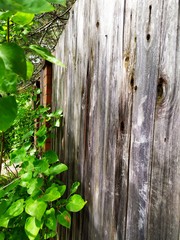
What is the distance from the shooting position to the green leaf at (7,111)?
0.69m

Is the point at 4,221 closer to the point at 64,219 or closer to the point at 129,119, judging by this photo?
the point at 64,219

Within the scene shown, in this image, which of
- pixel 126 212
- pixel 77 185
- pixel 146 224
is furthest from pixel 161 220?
pixel 77 185

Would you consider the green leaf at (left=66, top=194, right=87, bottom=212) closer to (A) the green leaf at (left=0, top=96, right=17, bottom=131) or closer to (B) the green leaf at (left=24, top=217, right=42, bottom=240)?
(B) the green leaf at (left=24, top=217, right=42, bottom=240)

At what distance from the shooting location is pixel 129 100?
1.10 m

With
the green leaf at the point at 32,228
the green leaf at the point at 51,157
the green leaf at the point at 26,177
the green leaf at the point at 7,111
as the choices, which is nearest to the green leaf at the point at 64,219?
the green leaf at the point at 32,228

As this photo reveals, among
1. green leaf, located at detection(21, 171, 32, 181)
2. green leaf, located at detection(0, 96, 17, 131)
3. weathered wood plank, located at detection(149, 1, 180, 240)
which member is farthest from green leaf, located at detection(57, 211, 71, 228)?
green leaf, located at detection(0, 96, 17, 131)

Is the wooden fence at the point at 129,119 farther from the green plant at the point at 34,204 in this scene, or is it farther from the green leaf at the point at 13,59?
the green leaf at the point at 13,59

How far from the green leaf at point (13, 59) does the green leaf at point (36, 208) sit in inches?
35.0

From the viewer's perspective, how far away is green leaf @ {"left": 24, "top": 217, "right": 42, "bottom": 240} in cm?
143

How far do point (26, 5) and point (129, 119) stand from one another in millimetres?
605

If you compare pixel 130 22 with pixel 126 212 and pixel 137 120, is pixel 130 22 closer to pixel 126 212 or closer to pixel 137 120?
pixel 137 120

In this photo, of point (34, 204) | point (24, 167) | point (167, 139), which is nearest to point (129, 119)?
point (167, 139)

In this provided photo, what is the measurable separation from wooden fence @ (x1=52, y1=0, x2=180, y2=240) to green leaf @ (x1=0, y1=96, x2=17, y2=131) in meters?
0.43

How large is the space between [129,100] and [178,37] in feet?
1.10
